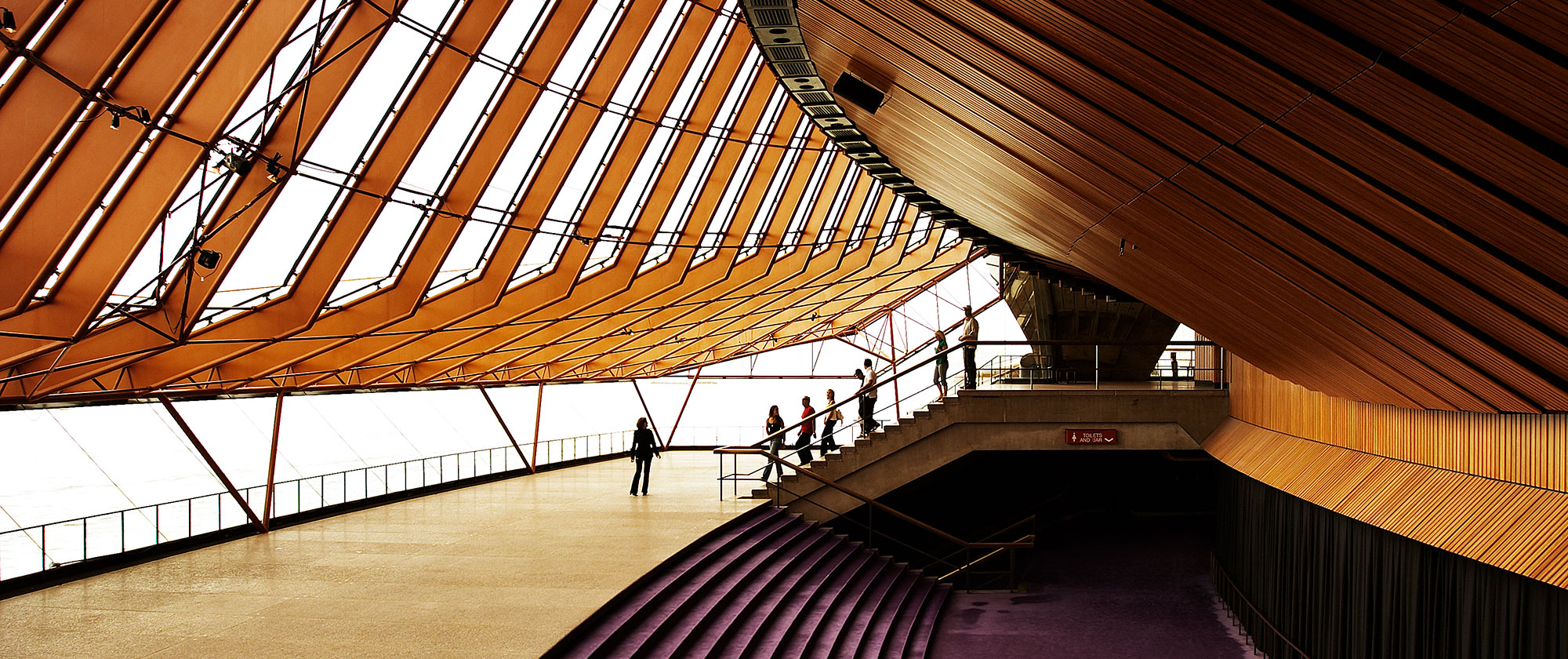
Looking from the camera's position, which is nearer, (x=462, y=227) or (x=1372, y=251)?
(x=1372, y=251)

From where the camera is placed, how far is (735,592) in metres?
13.7

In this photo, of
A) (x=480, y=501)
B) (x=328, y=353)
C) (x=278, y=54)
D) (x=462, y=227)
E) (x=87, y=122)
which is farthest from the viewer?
(x=480, y=501)

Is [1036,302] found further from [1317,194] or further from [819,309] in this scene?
[1317,194]

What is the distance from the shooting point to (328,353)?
1803 cm

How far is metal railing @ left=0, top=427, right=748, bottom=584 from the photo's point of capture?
44.1 ft

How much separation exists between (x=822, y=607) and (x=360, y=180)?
7.93 metres

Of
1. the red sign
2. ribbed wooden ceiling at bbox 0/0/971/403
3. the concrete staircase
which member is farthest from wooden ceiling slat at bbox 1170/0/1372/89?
the red sign

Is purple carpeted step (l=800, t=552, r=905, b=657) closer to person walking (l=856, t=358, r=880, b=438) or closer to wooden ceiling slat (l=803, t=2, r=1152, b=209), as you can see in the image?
person walking (l=856, t=358, r=880, b=438)

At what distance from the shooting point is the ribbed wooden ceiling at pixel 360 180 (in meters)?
9.25

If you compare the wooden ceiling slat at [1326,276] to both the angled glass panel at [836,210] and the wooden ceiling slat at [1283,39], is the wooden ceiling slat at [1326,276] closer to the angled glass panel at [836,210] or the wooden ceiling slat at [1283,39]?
the wooden ceiling slat at [1283,39]

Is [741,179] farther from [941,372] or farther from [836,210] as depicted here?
[836,210]

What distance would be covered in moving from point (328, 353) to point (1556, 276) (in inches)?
677

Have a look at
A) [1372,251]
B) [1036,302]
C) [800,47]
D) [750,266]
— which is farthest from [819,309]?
[1372,251]

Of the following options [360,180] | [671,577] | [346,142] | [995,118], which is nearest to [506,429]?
[671,577]
